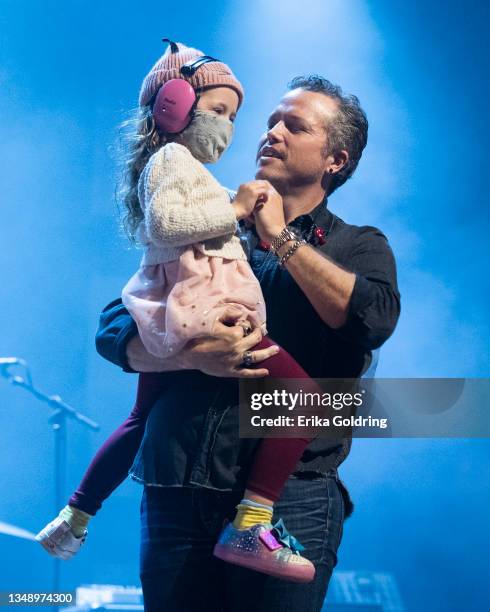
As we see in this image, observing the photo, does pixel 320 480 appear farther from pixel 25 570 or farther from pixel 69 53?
pixel 69 53

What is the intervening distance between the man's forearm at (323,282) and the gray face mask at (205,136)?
0.28 metres

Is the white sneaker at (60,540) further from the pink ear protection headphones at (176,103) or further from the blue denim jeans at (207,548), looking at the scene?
the pink ear protection headphones at (176,103)

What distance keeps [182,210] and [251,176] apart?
3.61 feet

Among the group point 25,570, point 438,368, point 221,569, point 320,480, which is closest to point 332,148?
point 320,480

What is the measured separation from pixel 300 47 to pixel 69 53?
0.74 meters

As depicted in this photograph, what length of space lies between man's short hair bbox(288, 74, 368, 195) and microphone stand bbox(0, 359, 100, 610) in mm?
1192

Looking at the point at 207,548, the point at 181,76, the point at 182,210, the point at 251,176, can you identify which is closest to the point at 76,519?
the point at 207,548

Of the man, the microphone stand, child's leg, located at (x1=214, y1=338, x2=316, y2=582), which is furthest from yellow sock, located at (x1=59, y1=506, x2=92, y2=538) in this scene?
the microphone stand

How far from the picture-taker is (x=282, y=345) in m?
1.42

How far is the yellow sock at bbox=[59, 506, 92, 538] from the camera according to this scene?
1.56 metres

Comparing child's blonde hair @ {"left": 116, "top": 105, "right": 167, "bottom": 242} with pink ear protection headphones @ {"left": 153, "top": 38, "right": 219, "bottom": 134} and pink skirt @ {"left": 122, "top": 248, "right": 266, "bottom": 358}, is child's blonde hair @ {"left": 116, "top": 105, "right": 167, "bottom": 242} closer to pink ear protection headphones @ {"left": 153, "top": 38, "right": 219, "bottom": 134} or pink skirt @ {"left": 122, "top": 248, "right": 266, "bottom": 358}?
pink ear protection headphones @ {"left": 153, "top": 38, "right": 219, "bottom": 134}

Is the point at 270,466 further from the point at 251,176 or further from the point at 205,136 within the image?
the point at 251,176

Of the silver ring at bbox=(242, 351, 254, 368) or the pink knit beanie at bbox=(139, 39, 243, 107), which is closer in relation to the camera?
the silver ring at bbox=(242, 351, 254, 368)

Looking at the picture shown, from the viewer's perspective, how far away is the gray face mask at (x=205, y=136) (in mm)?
1481
